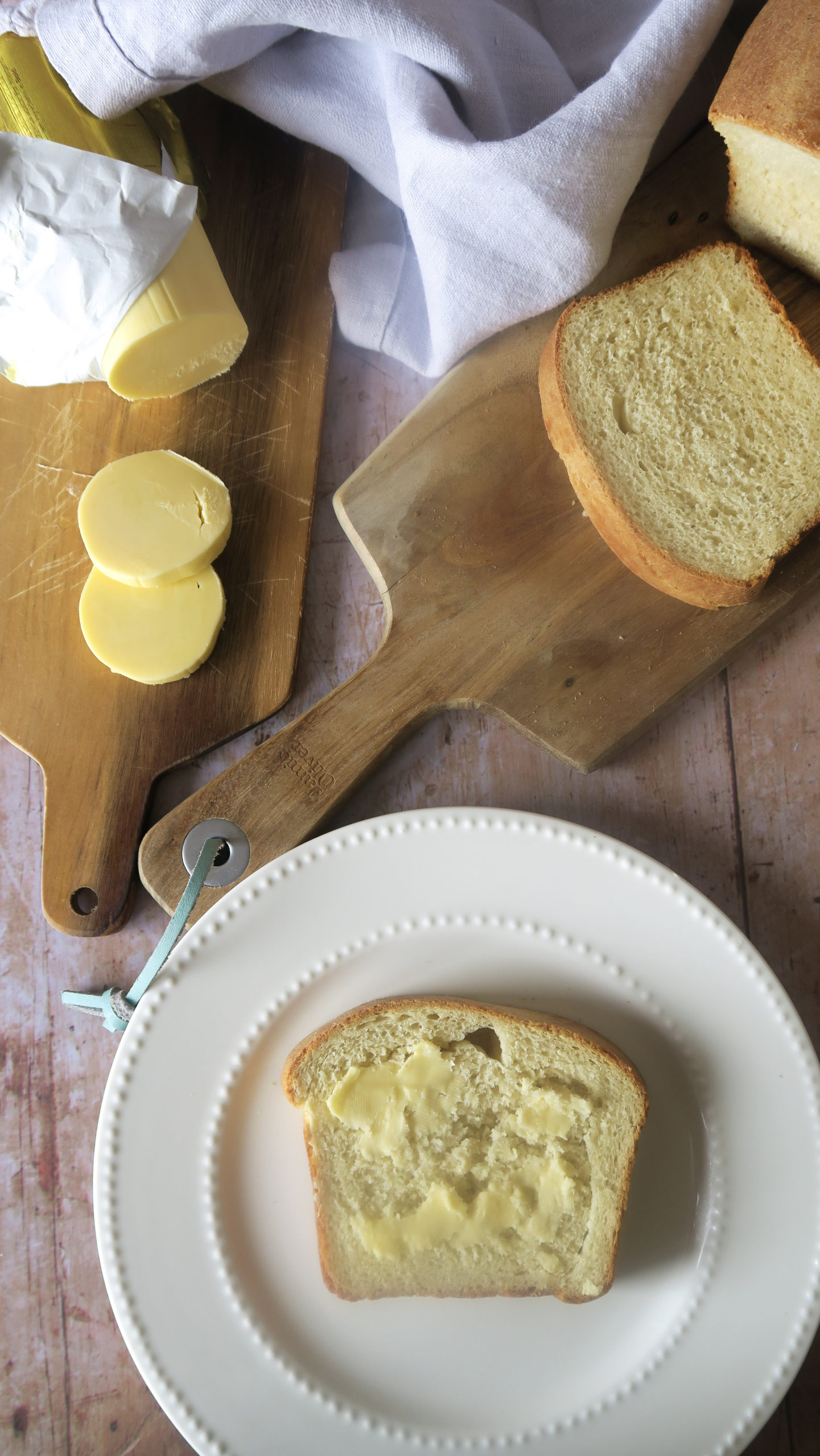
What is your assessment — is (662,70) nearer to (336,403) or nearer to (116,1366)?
(336,403)

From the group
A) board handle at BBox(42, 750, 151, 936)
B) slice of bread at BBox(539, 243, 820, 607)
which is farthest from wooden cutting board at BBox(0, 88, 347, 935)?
slice of bread at BBox(539, 243, 820, 607)

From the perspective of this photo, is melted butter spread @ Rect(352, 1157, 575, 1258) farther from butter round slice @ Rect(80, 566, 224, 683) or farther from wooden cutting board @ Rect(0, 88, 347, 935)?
butter round slice @ Rect(80, 566, 224, 683)

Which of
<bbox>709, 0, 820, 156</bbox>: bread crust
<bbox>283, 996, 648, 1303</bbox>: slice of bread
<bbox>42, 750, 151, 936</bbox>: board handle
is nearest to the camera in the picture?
<bbox>709, 0, 820, 156</bbox>: bread crust

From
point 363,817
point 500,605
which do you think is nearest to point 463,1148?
point 363,817

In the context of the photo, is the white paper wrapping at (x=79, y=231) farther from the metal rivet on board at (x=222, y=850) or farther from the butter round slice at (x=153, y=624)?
the metal rivet on board at (x=222, y=850)

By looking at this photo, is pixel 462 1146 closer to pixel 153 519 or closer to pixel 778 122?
pixel 153 519

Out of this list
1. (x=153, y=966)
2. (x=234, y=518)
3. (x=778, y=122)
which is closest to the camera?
(x=778, y=122)

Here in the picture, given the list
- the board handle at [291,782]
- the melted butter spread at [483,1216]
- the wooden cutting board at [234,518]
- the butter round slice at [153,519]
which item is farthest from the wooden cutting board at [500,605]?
the melted butter spread at [483,1216]
